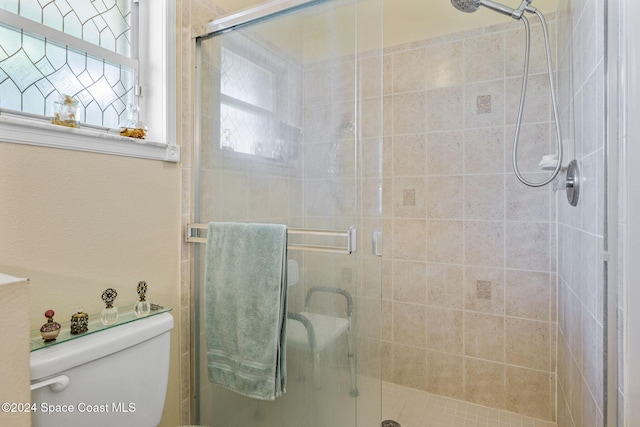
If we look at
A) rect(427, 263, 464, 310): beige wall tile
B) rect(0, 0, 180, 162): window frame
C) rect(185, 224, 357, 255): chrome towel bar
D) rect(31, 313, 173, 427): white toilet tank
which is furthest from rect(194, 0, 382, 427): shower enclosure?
rect(427, 263, 464, 310): beige wall tile

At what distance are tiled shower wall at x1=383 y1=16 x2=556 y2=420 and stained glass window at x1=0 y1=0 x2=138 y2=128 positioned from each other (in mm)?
1518

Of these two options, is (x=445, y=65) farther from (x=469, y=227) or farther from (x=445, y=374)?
(x=445, y=374)

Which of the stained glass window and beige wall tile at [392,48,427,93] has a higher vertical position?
beige wall tile at [392,48,427,93]

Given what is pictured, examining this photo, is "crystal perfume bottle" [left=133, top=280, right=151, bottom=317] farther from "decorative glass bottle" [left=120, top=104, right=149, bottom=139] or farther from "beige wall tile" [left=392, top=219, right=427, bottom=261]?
"beige wall tile" [left=392, top=219, right=427, bottom=261]

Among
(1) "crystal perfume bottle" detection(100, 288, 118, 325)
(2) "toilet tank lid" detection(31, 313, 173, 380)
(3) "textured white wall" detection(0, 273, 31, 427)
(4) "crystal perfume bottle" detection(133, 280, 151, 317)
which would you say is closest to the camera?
(3) "textured white wall" detection(0, 273, 31, 427)

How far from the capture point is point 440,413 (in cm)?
191

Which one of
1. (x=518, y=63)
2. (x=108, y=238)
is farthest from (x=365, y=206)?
(x=518, y=63)

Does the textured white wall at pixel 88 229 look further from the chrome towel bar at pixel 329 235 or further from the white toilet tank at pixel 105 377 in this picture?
the chrome towel bar at pixel 329 235

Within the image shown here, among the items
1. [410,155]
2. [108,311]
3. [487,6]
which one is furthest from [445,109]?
[108,311]

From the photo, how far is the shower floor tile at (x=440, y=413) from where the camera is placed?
181 cm

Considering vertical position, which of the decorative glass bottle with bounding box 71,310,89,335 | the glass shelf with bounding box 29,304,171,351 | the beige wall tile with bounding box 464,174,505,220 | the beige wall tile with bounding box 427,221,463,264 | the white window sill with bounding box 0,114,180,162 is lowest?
the glass shelf with bounding box 29,304,171,351

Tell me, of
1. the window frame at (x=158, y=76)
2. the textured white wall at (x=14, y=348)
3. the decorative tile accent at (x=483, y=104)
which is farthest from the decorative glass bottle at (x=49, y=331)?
the decorative tile accent at (x=483, y=104)

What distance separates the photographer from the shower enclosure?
119cm

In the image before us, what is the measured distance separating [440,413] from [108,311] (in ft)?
5.85
